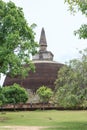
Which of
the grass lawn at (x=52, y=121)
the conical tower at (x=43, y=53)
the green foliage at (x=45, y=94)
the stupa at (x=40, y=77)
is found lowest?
the grass lawn at (x=52, y=121)

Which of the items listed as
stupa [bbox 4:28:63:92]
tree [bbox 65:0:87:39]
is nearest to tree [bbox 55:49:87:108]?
tree [bbox 65:0:87:39]

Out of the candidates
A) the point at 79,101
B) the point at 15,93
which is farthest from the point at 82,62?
the point at 15,93

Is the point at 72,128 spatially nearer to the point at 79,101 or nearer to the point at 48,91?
the point at 79,101

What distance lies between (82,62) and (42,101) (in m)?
35.9

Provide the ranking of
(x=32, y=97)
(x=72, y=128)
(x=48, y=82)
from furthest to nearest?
(x=48, y=82)
(x=32, y=97)
(x=72, y=128)

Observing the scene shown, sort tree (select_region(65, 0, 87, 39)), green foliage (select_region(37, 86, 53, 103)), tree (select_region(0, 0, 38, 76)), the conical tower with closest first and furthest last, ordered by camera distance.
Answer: tree (select_region(65, 0, 87, 39)) → tree (select_region(0, 0, 38, 76)) → green foliage (select_region(37, 86, 53, 103)) → the conical tower

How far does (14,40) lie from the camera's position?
1355 inches

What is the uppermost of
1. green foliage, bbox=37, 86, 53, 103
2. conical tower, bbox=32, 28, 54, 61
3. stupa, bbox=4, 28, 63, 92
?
conical tower, bbox=32, 28, 54, 61

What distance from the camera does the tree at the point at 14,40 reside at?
1371 inches

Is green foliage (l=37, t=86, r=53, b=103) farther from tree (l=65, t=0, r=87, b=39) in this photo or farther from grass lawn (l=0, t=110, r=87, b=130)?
tree (l=65, t=0, r=87, b=39)

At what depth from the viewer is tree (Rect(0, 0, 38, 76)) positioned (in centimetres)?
3481

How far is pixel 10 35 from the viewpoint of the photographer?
3456 centimetres

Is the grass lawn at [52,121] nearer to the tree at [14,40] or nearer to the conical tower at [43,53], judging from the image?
the tree at [14,40]

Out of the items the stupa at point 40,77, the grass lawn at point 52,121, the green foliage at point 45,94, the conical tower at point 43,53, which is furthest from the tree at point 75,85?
the conical tower at point 43,53
